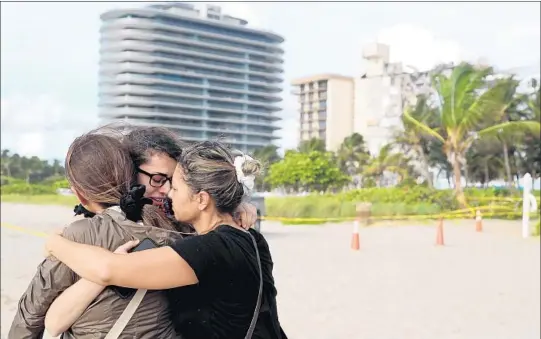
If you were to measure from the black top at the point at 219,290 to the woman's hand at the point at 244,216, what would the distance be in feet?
0.20

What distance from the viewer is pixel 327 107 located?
275 ft

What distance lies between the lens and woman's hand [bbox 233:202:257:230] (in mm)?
1665

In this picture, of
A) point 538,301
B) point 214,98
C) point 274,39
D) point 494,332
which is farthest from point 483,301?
point 274,39

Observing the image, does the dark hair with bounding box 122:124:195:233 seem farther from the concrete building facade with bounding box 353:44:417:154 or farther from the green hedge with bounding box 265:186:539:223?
the concrete building facade with bounding box 353:44:417:154

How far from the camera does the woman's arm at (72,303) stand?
1457 mm

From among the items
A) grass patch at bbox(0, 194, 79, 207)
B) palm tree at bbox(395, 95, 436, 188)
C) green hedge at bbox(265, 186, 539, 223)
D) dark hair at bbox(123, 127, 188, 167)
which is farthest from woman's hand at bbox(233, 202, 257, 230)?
grass patch at bbox(0, 194, 79, 207)

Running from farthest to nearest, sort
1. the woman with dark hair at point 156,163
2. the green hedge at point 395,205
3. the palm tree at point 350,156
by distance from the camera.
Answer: the palm tree at point 350,156 → the green hedge at point 395,205 → the woman with dark hair at point 156,163

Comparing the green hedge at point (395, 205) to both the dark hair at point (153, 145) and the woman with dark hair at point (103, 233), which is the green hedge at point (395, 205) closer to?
the dark hair at point (153, 145)

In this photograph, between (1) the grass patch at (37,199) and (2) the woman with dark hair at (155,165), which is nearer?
(2) the woman with dark hair at (155,165)

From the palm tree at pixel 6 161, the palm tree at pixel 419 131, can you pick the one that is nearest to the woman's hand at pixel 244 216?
the palm tree at pixel 419 131

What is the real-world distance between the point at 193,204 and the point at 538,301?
22.6 feet

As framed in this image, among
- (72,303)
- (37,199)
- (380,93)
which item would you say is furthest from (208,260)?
(380,93)

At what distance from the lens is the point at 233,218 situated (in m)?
1.66

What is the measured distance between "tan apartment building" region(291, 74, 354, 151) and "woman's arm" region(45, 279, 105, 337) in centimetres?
7853
